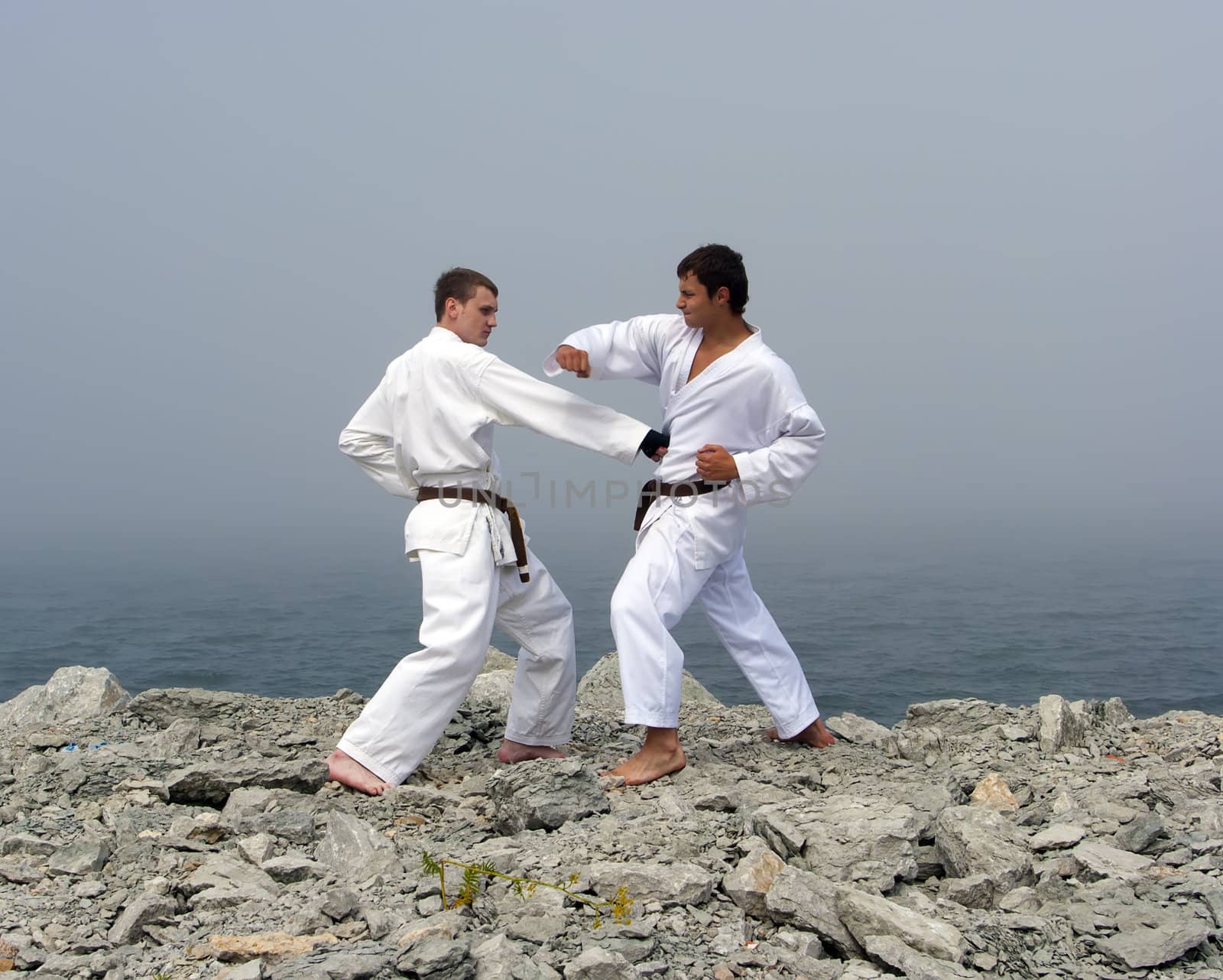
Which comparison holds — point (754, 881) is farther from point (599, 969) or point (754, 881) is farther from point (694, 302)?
point (694, 302)

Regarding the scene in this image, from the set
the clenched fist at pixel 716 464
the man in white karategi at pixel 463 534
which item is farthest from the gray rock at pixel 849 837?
the man in white karategi at pixel 463 534

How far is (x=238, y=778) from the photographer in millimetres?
4871

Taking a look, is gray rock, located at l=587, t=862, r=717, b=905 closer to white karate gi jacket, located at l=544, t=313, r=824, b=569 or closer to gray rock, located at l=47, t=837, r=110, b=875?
white karate gi jacket, located at l=544, t=313, r=824, b=569

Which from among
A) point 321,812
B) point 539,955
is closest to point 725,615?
point 321,812

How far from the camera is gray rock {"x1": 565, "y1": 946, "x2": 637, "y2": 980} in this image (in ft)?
10.00

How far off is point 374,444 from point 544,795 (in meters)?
2.12

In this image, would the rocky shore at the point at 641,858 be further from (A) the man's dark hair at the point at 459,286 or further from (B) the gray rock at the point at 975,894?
(A) the man's dark hair at the point at 459,286

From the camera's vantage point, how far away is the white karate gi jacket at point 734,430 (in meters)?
5.07

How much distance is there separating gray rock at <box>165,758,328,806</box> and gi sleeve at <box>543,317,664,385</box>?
7.16ft

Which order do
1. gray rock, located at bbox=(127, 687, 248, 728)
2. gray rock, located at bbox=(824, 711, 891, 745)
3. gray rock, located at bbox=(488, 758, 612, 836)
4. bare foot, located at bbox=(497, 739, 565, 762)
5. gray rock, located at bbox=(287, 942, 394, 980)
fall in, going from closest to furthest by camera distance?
gray rock, located at bbox=(287, 942, 394, 980) < gray rock, located at bbox=(488, 758, 612, 836) < bare foot, located at bbox=(497, 739, 565, 762) < gray rock, located at bbox=(824, 711, 891, 745) < gray rock, located at bbox=(127, 687, 248, 728)

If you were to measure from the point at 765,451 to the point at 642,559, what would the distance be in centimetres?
73

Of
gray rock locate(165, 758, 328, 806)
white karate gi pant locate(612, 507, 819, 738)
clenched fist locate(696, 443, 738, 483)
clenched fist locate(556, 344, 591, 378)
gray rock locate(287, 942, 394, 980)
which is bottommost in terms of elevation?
gray rock locate(165, 758, 328, 806)

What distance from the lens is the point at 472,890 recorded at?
11.7 feet

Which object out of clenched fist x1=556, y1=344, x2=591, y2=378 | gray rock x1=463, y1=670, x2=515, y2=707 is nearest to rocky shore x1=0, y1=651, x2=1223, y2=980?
gray rock x1=463, y1=670, x2=515, y2=707
